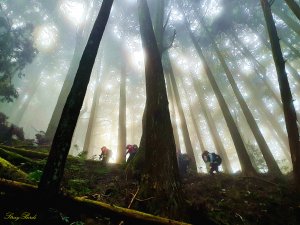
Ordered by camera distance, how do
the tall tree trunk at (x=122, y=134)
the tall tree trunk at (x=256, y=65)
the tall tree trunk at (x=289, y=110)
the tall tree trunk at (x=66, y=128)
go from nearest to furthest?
the tall tree trunk at (x=66, y=128) < the tall tree trunk at (x=289, y=110) < the tall tree trunk at (x=122, y=134) < the tall tree trunk at (x=256, y=65)

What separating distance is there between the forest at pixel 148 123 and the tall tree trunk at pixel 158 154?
0.02 meters

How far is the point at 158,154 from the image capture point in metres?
5.95

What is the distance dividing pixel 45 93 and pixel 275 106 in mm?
41109

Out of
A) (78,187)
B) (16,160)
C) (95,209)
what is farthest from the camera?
(16,160)

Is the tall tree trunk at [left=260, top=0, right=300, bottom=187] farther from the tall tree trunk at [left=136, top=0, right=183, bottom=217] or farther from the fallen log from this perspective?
the fallen log

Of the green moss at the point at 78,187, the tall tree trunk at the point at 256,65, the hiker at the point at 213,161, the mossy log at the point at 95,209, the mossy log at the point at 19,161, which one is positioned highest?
the tall tree trunk at the point at 256,65

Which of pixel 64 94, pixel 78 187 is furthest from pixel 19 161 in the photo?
pixel 64 94

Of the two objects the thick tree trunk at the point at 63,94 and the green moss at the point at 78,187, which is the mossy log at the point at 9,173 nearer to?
the green moss at the point at 78,187

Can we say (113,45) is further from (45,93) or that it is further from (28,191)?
(45,93)

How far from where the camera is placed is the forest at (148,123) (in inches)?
166

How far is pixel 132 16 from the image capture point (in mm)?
20469

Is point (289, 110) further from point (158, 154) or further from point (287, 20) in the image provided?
point (287, 20)

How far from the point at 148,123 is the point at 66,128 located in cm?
278

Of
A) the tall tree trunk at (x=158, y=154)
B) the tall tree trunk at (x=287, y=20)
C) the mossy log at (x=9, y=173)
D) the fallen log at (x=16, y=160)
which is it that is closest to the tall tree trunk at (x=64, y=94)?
the fallen log at (x=16, y=160)
